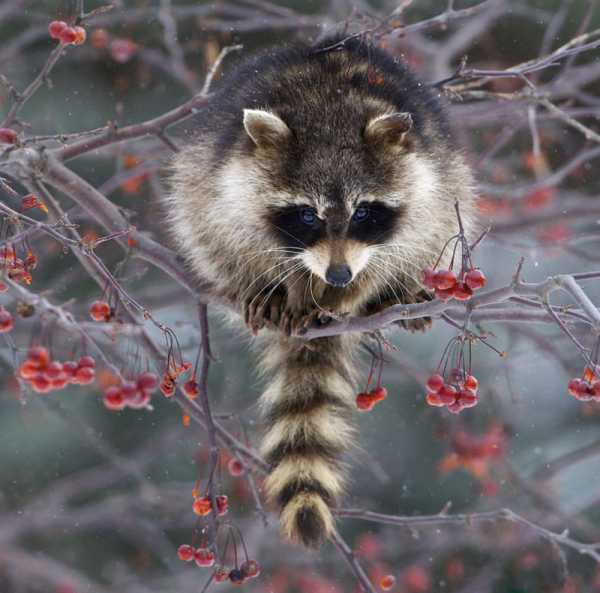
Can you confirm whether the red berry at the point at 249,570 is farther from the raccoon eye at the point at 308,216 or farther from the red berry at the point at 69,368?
the raccoon eye at the point at 308,216

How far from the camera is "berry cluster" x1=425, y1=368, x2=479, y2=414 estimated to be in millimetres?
2131

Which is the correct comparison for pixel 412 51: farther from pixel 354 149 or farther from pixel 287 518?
pixel 287 518

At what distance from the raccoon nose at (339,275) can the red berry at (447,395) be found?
1.22 ft

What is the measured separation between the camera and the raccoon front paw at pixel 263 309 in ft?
8.66

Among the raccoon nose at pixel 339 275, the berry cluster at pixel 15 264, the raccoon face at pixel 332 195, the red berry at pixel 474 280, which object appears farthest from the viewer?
the raccoon face at pixel 332 195

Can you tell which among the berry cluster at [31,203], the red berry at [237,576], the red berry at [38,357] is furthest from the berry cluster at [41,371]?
the red berry at [237,576]

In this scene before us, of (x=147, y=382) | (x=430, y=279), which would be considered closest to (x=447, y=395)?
(x=430, y=279)

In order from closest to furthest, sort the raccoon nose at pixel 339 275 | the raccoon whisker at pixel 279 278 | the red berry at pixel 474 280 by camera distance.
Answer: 1. the red berry at pixel 474 280
2. the raccoon nose at pixel 339 275
3. the raccoon whisker at pixel 279 278

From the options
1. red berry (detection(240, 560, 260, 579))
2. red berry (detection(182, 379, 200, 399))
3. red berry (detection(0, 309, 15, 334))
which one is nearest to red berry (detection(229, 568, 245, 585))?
red berry (detection(240, 560, 260, 579))

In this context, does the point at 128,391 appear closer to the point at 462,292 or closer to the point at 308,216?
the point at 308,216

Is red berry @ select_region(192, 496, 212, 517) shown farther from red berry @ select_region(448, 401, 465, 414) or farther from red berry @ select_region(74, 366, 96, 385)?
red berry @ select_region(448, 401, 465, 414)

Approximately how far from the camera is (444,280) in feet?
6.02

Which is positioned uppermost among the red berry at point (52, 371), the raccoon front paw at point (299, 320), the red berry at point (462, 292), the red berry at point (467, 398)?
the red berry at point (462, 292)

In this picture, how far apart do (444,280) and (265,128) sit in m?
0.88
